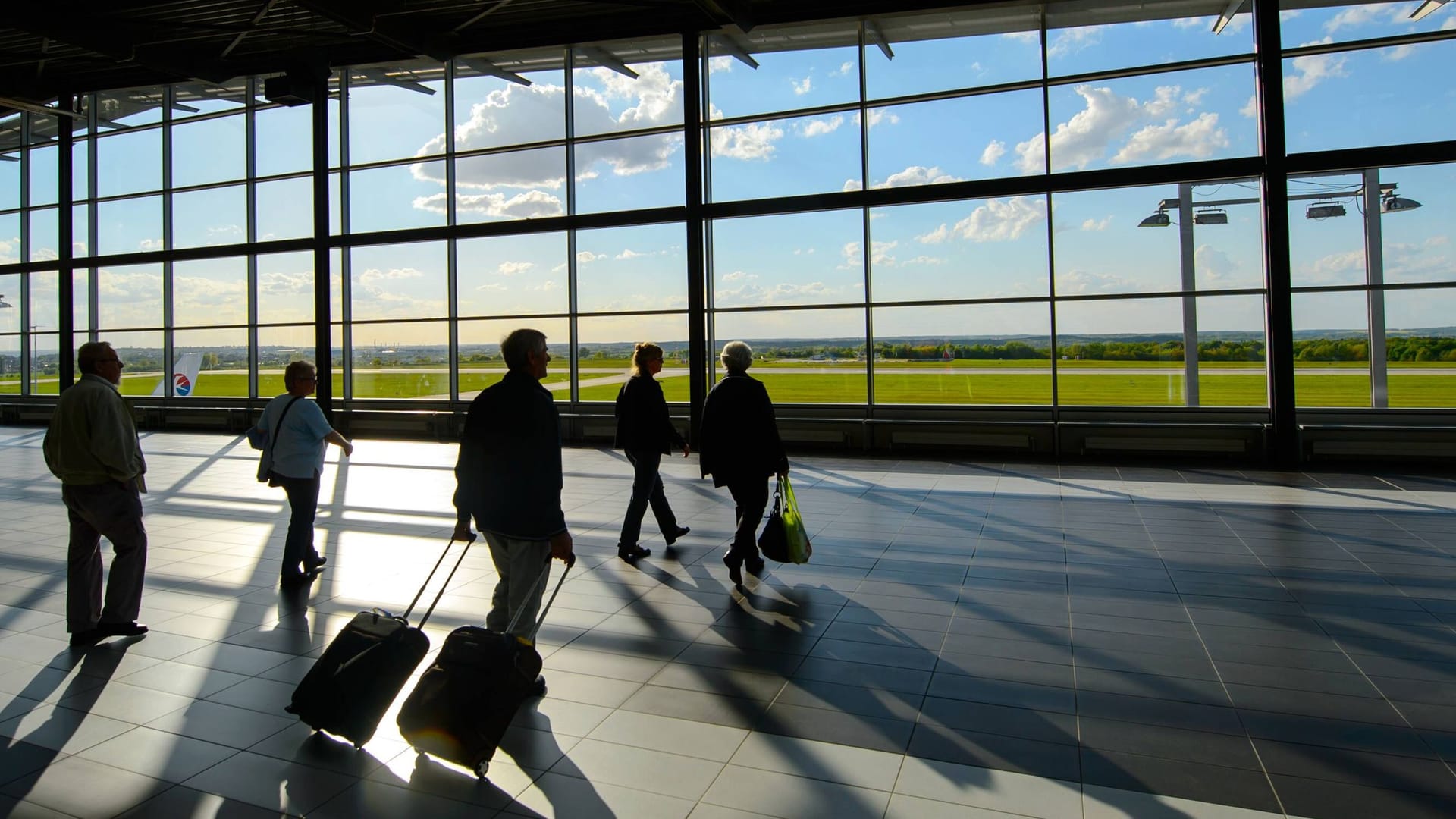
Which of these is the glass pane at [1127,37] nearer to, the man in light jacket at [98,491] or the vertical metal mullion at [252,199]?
the man in light jacket at [98,491]

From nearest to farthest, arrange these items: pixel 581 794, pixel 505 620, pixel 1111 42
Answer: pixel 581 794 < pixel 505 620 < pixel 1111 42

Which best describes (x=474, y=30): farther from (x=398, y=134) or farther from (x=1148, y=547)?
(x=1148, y=547)

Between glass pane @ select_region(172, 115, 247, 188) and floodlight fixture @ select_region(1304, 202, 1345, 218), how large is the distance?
18.8 m

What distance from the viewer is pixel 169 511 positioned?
339 inches

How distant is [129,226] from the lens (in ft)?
61.4

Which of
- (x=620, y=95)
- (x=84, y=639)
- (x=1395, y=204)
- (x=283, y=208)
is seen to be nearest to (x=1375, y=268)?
(x=1395, y=204)

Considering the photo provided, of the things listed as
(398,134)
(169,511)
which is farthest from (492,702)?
(398,134)

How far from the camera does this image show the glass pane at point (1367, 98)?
36.7 ft

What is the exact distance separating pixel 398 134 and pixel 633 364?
1215 cm

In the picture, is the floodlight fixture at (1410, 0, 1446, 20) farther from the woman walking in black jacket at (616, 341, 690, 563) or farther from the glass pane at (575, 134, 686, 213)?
the woman walking in black jacket at (616, 341, 690, 563)

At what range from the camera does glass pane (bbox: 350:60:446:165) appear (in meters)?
16.2

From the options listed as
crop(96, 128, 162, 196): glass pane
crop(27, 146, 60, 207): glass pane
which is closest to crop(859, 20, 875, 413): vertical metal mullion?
crop(96, 128, 162, 196): glass pane

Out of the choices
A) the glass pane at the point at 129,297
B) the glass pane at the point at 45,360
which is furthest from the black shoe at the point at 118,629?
the glass pane at the point at 45,360

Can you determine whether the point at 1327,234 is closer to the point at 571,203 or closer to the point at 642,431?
the point at 571,203
